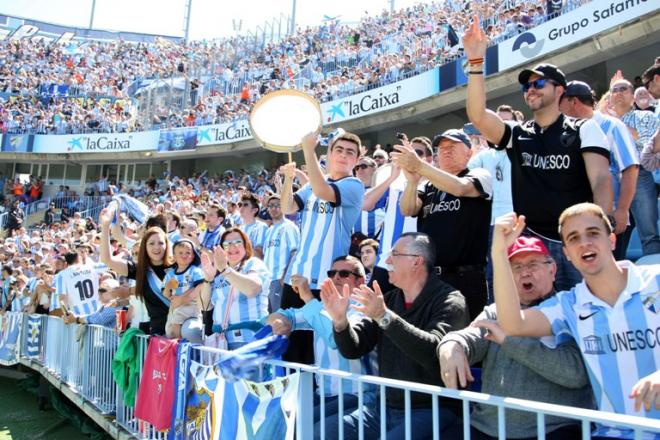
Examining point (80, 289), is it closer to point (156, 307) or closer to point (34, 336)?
point (34, 336)

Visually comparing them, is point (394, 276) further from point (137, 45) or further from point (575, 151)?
point (137, 45)

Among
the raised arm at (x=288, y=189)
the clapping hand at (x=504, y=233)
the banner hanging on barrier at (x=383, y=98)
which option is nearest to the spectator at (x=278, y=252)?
the raised arm at (x=288, y=189)

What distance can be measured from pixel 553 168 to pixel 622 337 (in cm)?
121

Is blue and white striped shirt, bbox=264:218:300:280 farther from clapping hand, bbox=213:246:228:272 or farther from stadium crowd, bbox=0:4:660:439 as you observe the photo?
clapping hand, bbox=213:246:228:272

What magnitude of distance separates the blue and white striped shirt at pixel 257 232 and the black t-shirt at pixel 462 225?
3.45 meters

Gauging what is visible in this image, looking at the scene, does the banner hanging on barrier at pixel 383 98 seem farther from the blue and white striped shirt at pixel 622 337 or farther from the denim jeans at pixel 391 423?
the blue and white striped shirt at pixel 622 337

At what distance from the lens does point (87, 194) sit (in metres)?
26.3

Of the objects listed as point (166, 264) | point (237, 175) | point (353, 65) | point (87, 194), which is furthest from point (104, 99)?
point (166, 264)

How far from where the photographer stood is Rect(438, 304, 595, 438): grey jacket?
2.28m

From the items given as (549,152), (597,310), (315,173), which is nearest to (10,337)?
(315,173)

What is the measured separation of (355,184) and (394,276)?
1.28 m

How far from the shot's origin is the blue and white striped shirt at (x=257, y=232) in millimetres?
6758

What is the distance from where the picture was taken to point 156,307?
17.5 feet

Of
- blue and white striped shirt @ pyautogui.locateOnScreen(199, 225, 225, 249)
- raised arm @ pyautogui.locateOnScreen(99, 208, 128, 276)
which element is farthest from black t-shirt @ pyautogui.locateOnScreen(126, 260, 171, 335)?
blue and white striped shirt @ pyautogui.locateOnScreen(199, 225, 225, 249)
